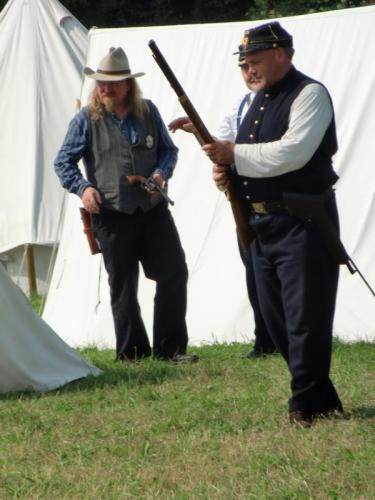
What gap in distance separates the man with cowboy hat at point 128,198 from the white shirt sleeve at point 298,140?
2.18 meters

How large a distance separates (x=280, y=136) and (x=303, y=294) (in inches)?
27.5

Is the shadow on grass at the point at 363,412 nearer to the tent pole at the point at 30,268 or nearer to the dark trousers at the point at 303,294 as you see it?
the dark trousers at the point at 303,294

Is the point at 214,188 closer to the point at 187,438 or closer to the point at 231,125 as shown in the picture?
the point at 231,125

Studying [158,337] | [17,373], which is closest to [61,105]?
[158,337]

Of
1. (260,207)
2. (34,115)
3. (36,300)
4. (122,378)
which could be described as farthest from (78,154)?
(34,115)

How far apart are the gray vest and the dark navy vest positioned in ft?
6.78

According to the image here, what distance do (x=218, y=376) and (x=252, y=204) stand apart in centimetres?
171

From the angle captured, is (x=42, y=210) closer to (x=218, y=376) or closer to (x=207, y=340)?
(x=207, y=340)

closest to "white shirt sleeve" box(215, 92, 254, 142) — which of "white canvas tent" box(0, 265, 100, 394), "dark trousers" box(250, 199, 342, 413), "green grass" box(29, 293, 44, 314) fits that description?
"white canvas tent" box(0, 265, 100, 394)

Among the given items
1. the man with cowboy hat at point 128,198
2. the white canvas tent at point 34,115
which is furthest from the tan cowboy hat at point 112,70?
the white canvas tent at point 34,115

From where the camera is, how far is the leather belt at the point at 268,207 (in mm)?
5740

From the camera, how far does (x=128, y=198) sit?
307 inches

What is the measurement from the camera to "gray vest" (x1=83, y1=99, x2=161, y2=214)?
25.6 feet

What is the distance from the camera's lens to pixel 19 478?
17.5 feet
